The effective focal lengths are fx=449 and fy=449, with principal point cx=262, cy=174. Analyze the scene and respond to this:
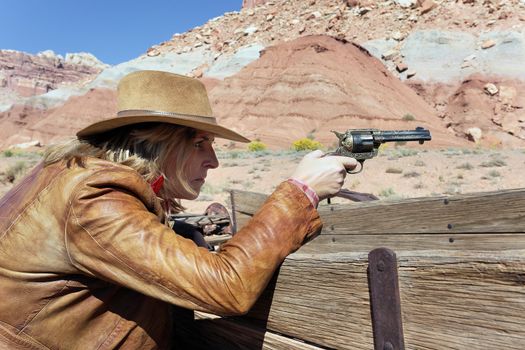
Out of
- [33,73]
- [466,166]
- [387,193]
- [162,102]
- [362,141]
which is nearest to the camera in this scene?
[162,102]

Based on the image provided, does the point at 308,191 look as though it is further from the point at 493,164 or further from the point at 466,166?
the point at 493,164

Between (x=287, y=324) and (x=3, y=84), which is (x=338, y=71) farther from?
(x=3, y=84)

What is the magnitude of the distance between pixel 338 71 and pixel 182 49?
24.4m

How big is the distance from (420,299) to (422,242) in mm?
1384

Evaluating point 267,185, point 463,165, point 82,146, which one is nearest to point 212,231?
point 82,146

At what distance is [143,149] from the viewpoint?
1.60 metres

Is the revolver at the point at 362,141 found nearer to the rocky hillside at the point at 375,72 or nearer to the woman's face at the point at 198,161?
the woman's face at the point at 198,161

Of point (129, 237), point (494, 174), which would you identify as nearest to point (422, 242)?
point (129, 237)

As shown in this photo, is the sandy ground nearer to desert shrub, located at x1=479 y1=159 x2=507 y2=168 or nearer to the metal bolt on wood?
desert shrub, located at x1=479 y1=159 x2=507 y2=168

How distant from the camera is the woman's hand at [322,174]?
4.84ft

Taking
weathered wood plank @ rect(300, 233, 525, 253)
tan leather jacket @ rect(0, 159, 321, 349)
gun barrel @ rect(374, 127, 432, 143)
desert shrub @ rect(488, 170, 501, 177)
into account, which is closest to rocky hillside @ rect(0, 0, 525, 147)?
desert shrub @ rect(488, 170, 501, 177)

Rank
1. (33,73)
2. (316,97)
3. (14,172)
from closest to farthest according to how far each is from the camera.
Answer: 1. (14,172)
2. (316,97)
3. (33,73)

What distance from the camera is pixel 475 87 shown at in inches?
1416

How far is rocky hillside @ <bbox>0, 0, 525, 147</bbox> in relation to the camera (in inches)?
1329
